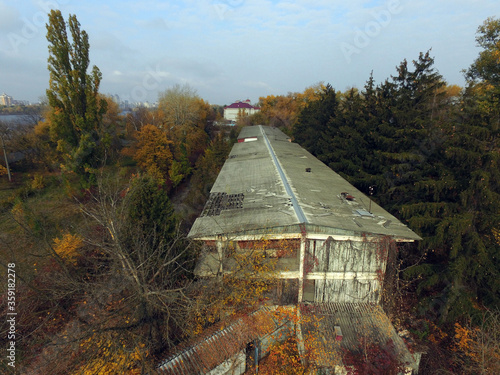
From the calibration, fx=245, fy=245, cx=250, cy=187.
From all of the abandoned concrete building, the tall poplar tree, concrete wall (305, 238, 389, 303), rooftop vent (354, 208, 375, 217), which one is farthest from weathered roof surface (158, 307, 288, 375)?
the tall poplar tree

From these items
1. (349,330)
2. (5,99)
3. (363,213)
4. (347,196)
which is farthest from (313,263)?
(5,99)

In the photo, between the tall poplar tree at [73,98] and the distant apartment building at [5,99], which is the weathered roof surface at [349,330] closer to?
the tall poplar tree at [73,98]

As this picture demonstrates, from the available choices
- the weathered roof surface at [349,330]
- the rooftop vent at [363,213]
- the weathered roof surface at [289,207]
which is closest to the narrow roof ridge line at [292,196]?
the weathered roof surface at [289,207]

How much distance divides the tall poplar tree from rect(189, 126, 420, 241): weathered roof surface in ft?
44.8

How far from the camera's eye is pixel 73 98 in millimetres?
20156

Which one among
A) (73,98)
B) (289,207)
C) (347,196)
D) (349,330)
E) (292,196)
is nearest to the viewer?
(349,330)

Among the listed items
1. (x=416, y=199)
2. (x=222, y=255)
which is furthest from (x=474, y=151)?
(x=222, y=255)

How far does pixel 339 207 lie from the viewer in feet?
36.2

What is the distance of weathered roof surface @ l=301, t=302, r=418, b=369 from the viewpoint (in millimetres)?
8242

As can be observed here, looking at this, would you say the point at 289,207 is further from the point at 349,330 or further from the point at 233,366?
the point at 233,366

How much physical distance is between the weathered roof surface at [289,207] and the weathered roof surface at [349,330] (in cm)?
331

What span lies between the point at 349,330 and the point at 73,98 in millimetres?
24801

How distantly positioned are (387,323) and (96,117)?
25095 millimetres

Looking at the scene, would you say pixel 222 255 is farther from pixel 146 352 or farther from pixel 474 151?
pixel 474 151
